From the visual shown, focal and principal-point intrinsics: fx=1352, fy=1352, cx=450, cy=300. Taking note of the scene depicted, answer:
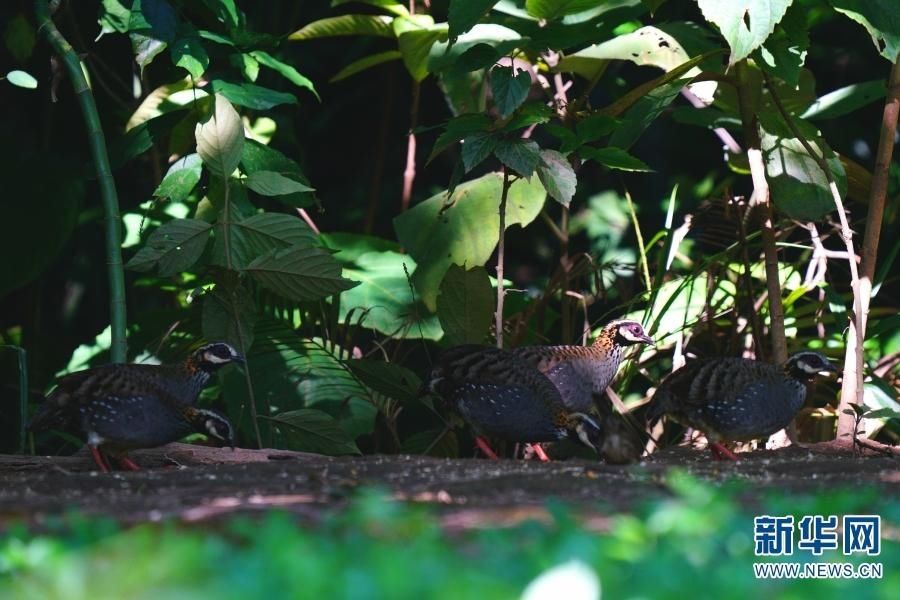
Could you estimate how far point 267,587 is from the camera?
2.49m

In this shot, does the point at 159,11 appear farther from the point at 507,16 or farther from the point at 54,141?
the point at 54,141

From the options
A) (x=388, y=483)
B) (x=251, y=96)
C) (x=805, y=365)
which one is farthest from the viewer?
(x=251, y=96)

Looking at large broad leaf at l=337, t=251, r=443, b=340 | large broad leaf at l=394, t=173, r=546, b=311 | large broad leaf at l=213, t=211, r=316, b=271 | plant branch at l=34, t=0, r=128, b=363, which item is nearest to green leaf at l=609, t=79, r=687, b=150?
large broad leaf at l=394, t=173, r=546, b=311

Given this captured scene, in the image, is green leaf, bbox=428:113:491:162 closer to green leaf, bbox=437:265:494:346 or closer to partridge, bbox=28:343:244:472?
green leaf, bbox=437:265:494:346

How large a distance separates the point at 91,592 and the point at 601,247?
291 inches

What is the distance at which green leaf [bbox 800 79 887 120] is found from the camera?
23.2 ft

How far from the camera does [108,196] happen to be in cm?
629

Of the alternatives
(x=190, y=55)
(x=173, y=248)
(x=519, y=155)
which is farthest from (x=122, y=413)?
(x=519, y=155)

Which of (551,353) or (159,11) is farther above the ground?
(159,11)

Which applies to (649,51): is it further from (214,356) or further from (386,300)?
(214,356)

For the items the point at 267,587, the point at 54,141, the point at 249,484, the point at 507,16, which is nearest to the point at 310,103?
the point at 54,141

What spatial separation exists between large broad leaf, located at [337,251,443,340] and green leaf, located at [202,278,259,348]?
0.74 meters

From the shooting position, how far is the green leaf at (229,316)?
6.37 metres

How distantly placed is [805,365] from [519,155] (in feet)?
5.39
